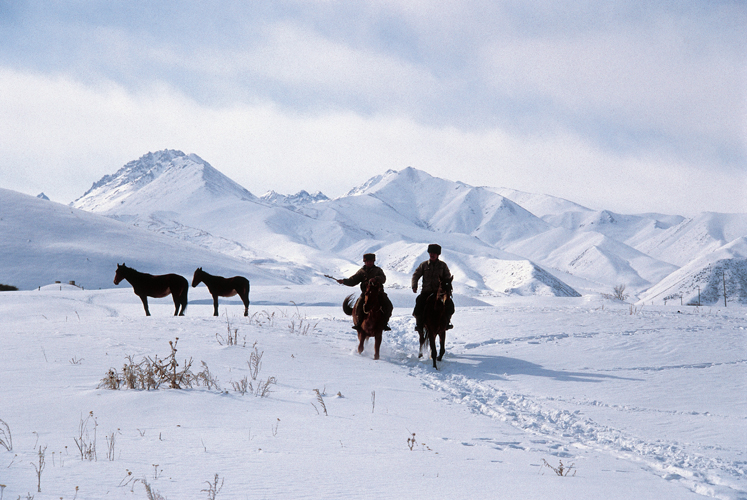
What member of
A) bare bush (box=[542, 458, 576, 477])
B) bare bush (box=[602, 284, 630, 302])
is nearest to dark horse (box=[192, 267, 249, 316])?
bare bush (box=[542, 458, 576, 477])

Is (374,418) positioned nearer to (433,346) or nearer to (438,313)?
(433,346)

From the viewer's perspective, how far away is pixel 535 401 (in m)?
6.36

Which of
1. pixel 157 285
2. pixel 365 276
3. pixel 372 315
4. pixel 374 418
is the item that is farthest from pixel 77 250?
pixel 374 418

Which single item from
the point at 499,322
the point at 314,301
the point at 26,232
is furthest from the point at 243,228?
the point at 499,322

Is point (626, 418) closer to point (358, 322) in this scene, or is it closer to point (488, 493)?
point (488, 493)

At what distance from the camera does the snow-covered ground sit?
304 centimetres

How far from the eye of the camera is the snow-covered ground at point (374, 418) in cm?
304

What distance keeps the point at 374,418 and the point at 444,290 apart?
4.51 meters

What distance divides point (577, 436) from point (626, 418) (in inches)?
45.4

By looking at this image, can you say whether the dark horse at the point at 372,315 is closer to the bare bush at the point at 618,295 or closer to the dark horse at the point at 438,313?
the dark horse at the point at 438,313

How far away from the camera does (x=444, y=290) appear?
9133mm

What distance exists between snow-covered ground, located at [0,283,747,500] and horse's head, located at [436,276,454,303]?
3.99 feet

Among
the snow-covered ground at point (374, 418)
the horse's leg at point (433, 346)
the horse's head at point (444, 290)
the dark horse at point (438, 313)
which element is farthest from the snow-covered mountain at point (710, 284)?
the horse's leg at point (433, 346)

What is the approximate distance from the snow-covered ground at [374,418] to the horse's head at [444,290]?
1.22 m
